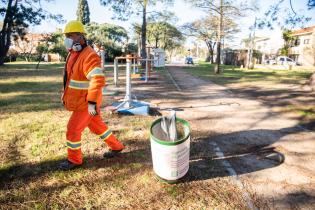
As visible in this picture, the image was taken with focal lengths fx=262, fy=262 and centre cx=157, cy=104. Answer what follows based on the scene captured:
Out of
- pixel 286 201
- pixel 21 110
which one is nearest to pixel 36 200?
pixel 286 201

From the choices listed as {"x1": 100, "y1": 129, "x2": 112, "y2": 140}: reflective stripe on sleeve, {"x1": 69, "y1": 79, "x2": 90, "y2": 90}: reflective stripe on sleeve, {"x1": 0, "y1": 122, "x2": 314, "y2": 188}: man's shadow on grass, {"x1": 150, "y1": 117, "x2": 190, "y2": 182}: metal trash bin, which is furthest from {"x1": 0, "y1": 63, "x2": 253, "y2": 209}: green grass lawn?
{"x1": 69, "y1": 79, "x2": 90, "y2": 90}: reflective stripe on sleeve

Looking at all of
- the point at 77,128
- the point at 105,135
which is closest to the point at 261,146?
the point at 105,135

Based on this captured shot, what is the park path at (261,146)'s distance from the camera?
327 centimetres

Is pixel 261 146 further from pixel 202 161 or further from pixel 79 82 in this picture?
pixel 79 82

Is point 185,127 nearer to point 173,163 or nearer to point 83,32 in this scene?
point 173,163

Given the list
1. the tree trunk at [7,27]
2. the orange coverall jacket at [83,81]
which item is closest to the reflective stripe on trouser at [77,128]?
the orange coverall jacket at [83,81]

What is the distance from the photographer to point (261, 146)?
15.7ft

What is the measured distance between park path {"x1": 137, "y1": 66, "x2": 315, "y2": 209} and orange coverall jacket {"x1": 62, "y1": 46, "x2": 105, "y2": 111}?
2.18m

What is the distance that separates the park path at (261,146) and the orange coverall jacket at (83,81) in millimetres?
2183

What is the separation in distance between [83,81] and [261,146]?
3.35 m

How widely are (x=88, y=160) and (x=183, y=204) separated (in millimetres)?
1735

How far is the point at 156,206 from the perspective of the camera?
290 centimetres

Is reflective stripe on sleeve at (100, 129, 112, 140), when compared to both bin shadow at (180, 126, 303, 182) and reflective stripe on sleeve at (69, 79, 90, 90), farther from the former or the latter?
bin shadow at (180, 126, 303, 182)

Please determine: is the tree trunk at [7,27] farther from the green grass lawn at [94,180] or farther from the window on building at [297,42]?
the window on building at [297,42]
